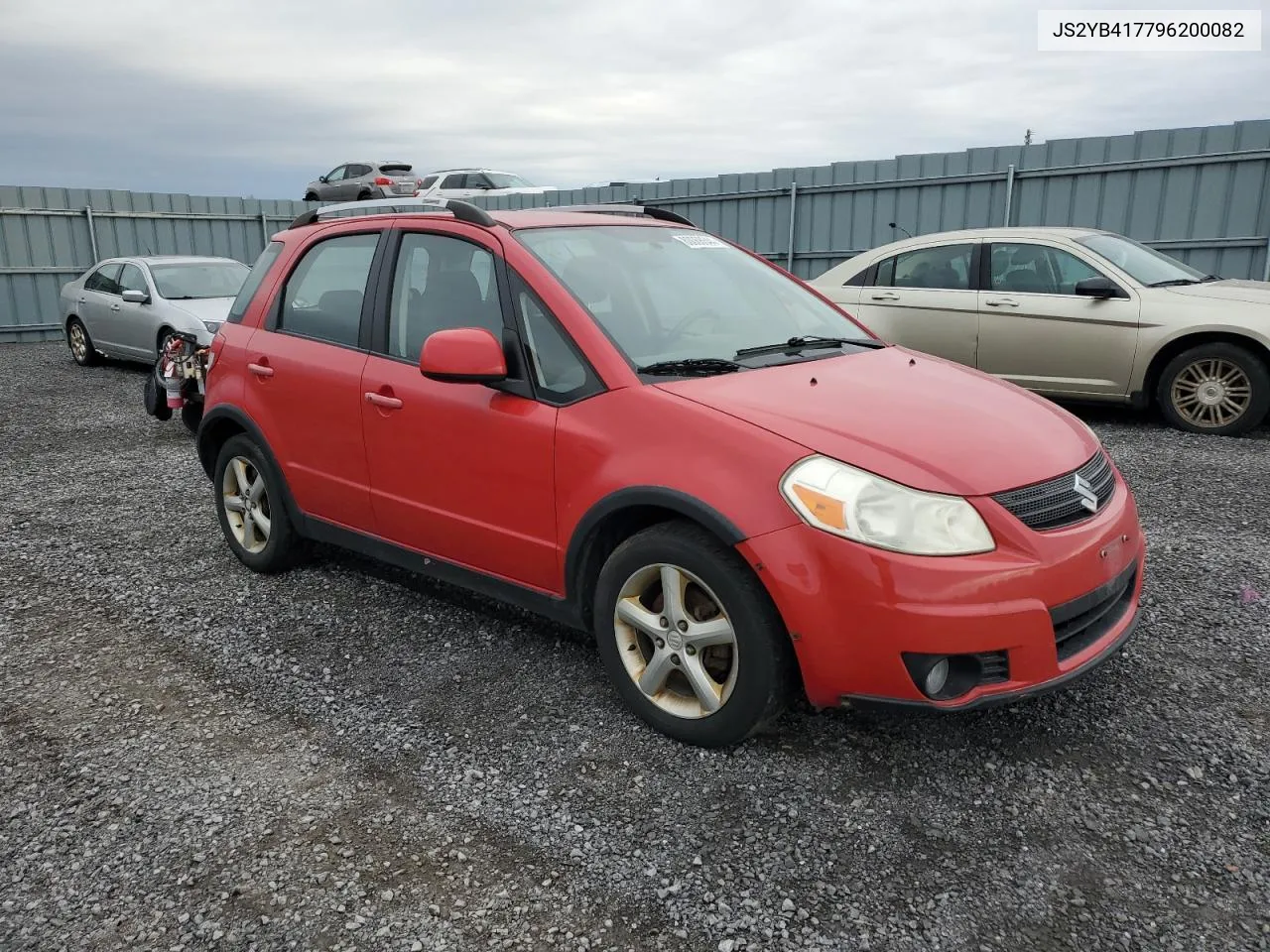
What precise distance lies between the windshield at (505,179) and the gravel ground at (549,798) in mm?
17272

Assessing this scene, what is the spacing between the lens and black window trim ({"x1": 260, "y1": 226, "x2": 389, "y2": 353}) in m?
3.95

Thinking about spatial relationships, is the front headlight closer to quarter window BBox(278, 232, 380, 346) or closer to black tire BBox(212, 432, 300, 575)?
quarter window BBox(278, 232, 380, 346)

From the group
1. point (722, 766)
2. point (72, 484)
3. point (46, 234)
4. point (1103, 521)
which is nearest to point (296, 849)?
point (722, 766)

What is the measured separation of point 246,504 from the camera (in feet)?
15.6

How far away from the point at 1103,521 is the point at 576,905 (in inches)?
77.0

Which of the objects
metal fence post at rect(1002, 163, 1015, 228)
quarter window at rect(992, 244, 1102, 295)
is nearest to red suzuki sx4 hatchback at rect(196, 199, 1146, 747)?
quarter window at rect(992, 244, 1102, 295)

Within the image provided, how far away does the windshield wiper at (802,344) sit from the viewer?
345 centimetres

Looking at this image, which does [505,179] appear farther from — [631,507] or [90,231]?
[631,507]

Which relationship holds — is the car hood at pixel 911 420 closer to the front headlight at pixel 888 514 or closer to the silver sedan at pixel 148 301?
the front headlight at pixel 888 514

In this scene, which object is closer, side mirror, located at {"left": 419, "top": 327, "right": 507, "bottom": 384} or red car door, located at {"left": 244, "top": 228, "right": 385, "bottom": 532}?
side mirror, located at {"left": 419, "top": 327, "right": 507, "bottom": 384}

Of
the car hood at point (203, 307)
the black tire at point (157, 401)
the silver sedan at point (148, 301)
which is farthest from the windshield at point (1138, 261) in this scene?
the car hood at point (203, 307)

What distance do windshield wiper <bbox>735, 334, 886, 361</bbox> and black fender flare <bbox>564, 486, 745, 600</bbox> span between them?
2.51 feet

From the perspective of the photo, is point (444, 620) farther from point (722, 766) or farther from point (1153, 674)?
point (1153, 674)

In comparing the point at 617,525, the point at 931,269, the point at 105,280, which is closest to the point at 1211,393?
the point at 931,269
